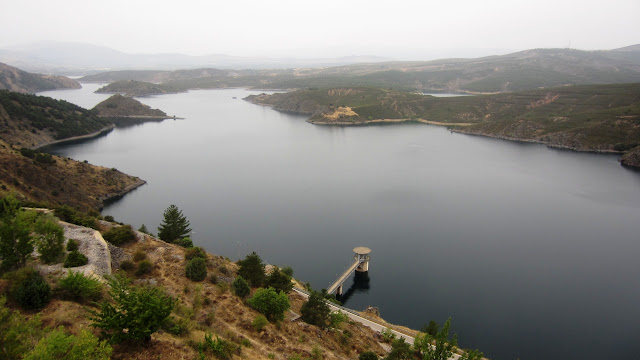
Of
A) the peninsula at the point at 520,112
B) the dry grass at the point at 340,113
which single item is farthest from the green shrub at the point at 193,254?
the dry grass at the point at 340,113

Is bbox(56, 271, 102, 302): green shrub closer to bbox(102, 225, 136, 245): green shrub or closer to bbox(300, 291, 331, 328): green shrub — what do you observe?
bbox(102, 225, 136, 245): green shrub

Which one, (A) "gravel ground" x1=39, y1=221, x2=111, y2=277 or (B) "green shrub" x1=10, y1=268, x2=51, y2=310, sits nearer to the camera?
(B) "green shrub" x1=10, y1=268, x2=51, y2=310

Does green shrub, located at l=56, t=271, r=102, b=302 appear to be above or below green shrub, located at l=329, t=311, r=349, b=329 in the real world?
above

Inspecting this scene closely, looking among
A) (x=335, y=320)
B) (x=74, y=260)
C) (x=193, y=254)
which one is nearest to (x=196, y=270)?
(x=193, y=254)

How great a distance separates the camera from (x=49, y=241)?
20016mm

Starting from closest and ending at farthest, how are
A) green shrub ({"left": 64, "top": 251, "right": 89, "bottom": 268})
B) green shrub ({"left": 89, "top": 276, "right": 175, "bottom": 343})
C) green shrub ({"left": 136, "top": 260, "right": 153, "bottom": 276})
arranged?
green shrub ({"left": 89, "top": 276, "right": 175, "bottom": 343}) → green shrub ({"left": 64, "top": 251, "right": 89, "bottom": 268}) → green shrub ({"left": 136, "top": 260, "right": 153, "bottom": 276})

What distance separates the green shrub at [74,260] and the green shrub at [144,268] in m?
3.12

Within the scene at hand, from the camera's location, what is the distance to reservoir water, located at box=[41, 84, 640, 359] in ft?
108

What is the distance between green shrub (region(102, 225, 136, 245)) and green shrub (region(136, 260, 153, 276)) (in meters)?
4.73

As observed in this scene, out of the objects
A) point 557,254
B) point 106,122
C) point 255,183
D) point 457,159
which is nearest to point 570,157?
point 457,159

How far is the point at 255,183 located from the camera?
70.2m

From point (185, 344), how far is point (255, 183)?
55780 millimetres

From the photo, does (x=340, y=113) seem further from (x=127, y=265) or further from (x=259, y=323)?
(x=259, y=323)

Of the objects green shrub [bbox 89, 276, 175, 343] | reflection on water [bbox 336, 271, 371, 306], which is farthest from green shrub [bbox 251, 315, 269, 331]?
reflection on water [bbox 336, 271, 371, 306]
